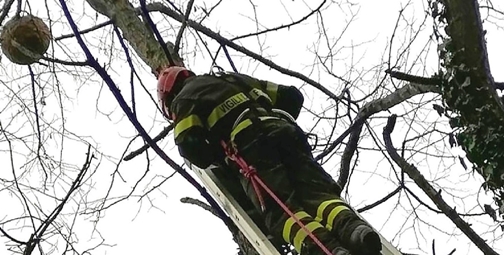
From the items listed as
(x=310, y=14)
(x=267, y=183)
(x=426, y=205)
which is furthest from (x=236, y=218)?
(x=310, y=14)

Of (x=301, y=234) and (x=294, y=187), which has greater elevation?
(x=294, y=187)

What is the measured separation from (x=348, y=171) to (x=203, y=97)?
114 cm

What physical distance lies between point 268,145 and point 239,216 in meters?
0.29

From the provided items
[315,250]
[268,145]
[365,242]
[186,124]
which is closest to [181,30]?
[186,124]

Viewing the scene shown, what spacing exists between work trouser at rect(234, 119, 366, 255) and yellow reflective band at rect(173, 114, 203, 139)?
17cm

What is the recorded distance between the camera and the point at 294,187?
2.80m

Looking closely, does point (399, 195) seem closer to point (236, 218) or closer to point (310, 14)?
point (310, 14)

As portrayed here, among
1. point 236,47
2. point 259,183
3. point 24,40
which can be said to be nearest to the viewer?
point 259,183

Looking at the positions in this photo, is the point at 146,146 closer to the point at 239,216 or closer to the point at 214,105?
the point at 214,105

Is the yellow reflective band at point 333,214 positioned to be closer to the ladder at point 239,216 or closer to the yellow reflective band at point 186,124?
the ladder at point 239,216

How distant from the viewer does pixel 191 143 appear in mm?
2846

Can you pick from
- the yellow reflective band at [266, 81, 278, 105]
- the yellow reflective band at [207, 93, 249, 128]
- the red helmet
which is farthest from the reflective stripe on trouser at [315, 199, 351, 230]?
the red helmet

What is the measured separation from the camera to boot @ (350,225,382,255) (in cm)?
236

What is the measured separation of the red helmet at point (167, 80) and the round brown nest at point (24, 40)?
1.94ft
